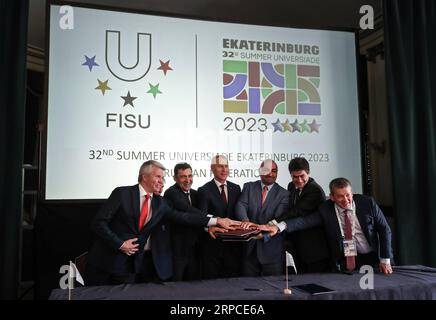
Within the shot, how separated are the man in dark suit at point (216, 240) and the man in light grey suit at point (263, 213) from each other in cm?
9

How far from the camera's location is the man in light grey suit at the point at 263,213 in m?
2.83

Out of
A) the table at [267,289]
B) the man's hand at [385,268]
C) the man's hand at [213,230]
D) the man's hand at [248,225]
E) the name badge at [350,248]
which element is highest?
the man's hand at [248,225]

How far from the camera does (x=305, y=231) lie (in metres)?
2.86

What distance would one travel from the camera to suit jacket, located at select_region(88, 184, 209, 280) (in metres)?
2.50

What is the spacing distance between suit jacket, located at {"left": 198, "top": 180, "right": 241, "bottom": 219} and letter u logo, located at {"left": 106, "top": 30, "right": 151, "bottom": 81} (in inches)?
47.9

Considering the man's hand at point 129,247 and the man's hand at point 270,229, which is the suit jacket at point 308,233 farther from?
the man's hand at point 129,247

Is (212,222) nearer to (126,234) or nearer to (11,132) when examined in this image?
A: (126,234)

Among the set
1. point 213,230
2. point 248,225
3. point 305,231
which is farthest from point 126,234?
point 305,231

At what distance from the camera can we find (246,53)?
147 inches

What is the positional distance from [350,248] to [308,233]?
343mm

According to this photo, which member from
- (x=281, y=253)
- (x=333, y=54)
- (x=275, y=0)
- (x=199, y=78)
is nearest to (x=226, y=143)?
(x=199, y=78)

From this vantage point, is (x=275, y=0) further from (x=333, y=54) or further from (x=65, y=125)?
(x=65, y=125)

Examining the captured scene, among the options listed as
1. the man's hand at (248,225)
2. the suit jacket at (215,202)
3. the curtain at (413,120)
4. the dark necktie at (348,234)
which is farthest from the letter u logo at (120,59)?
the curtain at (413,120)

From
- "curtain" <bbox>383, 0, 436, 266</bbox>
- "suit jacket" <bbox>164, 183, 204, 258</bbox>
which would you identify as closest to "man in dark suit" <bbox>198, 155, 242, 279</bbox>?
"suit jacket" <bbox>164, 183, 204, 258</bbox>
